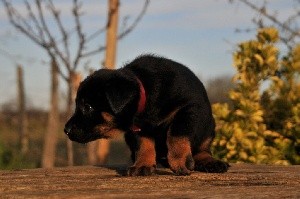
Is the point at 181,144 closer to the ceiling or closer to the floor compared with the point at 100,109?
closer to the floor

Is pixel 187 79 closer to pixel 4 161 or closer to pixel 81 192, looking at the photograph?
pixel 81 192

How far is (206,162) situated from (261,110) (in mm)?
2316

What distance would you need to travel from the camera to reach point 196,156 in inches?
183

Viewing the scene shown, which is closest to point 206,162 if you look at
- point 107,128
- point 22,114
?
point 107,128

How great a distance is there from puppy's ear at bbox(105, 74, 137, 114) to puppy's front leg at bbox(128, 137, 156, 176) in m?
0.31

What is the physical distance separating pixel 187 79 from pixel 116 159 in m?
Result: 10.4

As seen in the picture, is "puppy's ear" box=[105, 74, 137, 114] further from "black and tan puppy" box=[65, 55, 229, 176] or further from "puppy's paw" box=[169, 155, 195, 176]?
"puppy's paw" box=[169, 155, 195, 176]

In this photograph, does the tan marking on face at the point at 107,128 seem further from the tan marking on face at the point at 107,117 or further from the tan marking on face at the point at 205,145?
the tan marking on face at the point at 205,145

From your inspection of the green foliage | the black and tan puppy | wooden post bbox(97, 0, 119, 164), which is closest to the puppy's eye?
the black and tan puppy

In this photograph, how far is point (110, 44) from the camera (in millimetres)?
7684

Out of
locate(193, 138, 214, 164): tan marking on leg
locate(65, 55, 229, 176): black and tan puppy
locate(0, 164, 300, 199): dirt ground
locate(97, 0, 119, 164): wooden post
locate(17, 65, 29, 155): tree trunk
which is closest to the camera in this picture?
locate(0, 164, 300, 199): dirt ground

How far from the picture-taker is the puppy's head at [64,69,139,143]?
430cm

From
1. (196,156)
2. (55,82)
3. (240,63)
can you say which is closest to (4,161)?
(55,82)

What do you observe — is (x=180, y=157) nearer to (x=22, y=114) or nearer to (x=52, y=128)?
(x=52, y=128)
